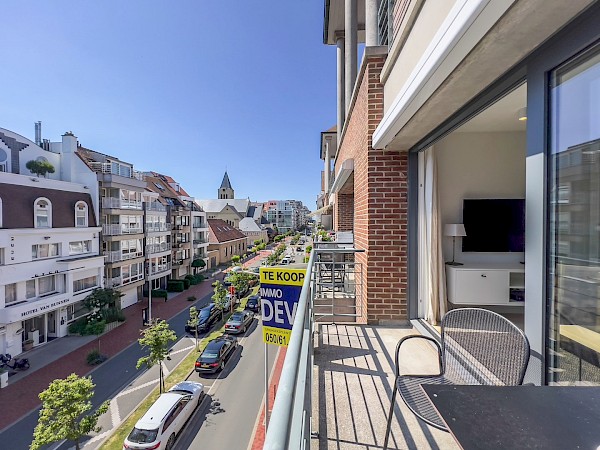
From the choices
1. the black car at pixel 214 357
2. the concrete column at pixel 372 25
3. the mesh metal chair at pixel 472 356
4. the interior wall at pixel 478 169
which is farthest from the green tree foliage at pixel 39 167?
the mesh metal chair at pixel 472 356

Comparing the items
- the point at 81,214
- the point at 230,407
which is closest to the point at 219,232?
the point at 81,214

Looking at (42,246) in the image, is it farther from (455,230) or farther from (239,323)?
(455,230)

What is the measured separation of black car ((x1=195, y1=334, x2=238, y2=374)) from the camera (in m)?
11.8

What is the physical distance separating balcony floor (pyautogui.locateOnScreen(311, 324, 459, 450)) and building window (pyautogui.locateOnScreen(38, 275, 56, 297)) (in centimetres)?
1757

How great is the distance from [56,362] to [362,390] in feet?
54.9

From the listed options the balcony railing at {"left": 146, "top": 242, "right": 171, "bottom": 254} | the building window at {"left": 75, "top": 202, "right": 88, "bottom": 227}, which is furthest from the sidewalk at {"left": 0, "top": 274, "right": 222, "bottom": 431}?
the building window at {"left": 75, "top": 202, "right": 88, "bottom": 227}

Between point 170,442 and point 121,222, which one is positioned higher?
point 121,222

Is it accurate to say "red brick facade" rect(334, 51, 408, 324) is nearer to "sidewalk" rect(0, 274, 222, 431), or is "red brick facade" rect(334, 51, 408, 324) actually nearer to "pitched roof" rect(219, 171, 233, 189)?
"sidewalk" rect(0, 274, 222, 431)

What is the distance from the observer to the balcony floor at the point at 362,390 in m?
2.10

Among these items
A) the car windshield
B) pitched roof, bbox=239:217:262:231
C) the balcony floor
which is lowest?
the car windshield

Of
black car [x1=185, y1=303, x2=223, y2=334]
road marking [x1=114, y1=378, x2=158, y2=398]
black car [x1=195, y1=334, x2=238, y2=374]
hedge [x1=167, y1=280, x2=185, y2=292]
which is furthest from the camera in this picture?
hedge [x1=167, y1=280, x2=185, y2=292]

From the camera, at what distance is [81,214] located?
17578mm

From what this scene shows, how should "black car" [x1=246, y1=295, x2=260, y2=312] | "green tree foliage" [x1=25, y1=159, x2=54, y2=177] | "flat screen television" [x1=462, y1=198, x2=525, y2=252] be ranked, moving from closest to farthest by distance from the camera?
"flat screen television" [x1=462, y1=198, x2=525, y2=252]
"green tree foliage" [x1=25, y1=159, x2=54, y2=177]
"black car" [x1=246, y1=295, x2=260, y2=312]

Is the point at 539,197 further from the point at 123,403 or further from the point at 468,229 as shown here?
the point at 123,403
